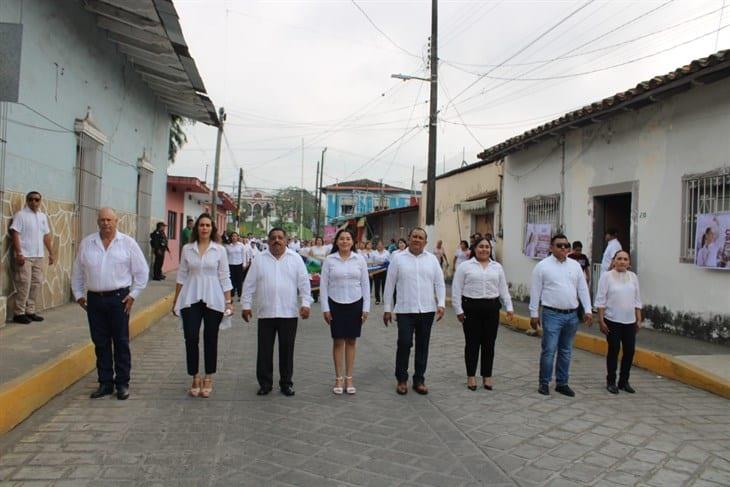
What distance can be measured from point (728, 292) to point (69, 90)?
1097cm

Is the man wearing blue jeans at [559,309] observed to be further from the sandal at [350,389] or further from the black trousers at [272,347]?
the black trousers at [272,347]

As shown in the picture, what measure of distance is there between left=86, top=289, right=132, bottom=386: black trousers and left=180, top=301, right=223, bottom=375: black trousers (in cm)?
55

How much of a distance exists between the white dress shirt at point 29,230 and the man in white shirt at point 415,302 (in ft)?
16.8

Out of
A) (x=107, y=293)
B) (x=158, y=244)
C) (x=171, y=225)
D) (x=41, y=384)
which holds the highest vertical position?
(x=171, y=225)

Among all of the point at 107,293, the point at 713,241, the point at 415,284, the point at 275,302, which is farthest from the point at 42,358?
the point at 713,241

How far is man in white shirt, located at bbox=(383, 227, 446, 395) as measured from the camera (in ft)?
20.9

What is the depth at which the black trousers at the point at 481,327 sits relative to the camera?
258 inches

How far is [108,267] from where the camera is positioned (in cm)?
566

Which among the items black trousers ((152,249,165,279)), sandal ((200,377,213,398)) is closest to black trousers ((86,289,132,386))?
sandal ((200,377,213,398))

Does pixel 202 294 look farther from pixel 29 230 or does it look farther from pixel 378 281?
pixel 378 281

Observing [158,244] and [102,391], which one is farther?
[158,244]

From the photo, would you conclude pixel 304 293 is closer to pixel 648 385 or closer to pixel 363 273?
pixel 363 273

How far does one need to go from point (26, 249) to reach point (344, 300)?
15.9ft

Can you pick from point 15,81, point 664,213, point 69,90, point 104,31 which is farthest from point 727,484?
point 104,31
